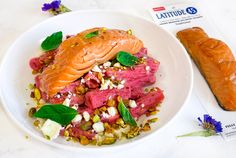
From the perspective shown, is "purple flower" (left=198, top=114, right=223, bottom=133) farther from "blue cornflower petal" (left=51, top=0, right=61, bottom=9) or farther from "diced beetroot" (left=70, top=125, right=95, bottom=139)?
"blue cornflower petal" (left=51, top=0, right=61, bottom=9)

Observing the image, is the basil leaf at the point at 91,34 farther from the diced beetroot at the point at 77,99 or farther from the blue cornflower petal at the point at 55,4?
the blue cornflower petal at the point at 55,4

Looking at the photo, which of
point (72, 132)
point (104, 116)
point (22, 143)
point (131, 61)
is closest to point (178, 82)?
point (131, 61)

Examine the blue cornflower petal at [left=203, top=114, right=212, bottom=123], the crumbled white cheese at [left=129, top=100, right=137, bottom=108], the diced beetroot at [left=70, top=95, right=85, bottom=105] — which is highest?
the diced beetroot at [left=70, top=95, right=85, bottom=105]

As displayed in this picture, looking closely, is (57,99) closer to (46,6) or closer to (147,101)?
(147,101)

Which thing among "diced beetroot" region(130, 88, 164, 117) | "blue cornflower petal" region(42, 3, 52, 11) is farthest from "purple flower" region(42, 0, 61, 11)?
"diced beetroot" region(130, 88, 164, 117)

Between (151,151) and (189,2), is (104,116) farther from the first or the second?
(189,2)

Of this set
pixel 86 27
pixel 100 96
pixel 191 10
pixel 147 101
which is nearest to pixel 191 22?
pixel 191 10
